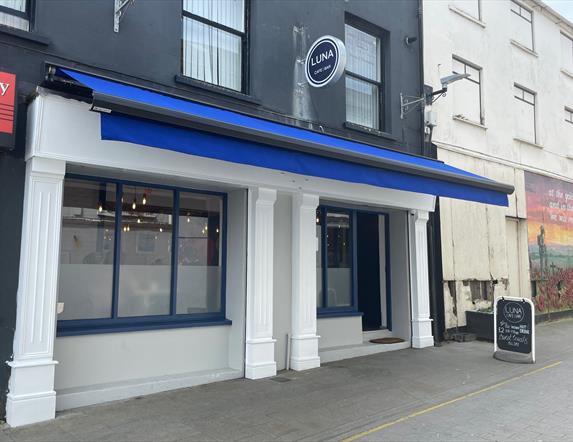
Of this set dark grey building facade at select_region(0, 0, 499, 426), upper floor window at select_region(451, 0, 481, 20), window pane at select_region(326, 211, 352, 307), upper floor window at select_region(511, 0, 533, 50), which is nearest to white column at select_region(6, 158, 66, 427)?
dark grey building facade at select_region(0, 0, 499, 426)

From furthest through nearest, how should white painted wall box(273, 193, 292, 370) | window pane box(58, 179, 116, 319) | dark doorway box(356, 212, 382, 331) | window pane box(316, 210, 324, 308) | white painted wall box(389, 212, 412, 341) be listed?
dark doorway box(356, 212, 382, 331) < white painted wall box(389, 212, 412, 341) < window pane box(316, 210, 324, 308) < white painted wall box(273, 193, 292, 370) < window pane box(58, 179, 116, 319)

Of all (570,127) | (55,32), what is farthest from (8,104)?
(570,127)

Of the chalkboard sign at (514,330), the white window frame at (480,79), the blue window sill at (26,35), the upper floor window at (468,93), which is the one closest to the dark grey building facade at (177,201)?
the blue window sill at (26,35)

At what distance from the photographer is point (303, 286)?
7777 millimetres

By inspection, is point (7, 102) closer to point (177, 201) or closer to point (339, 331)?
point (177, 201)

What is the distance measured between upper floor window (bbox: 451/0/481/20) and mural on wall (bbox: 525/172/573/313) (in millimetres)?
4507

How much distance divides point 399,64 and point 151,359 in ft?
24.4

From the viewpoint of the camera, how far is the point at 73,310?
243 inches

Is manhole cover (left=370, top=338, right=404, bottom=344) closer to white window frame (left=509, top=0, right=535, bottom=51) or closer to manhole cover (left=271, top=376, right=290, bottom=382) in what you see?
manhole cover (left=271, top=376, right=290, bottom=382)

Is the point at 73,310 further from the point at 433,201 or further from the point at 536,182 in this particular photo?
the point at 536,182

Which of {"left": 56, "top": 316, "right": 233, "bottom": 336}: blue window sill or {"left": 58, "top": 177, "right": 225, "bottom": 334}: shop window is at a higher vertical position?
{"left": 58, "top": 177, "right": 225, "bottom": 334}: shop window

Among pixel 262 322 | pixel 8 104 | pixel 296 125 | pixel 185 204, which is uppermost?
pixel 296 125

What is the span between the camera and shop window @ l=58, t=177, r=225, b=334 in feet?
20.6

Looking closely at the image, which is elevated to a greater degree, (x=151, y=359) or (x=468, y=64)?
(x=468, y=64)
